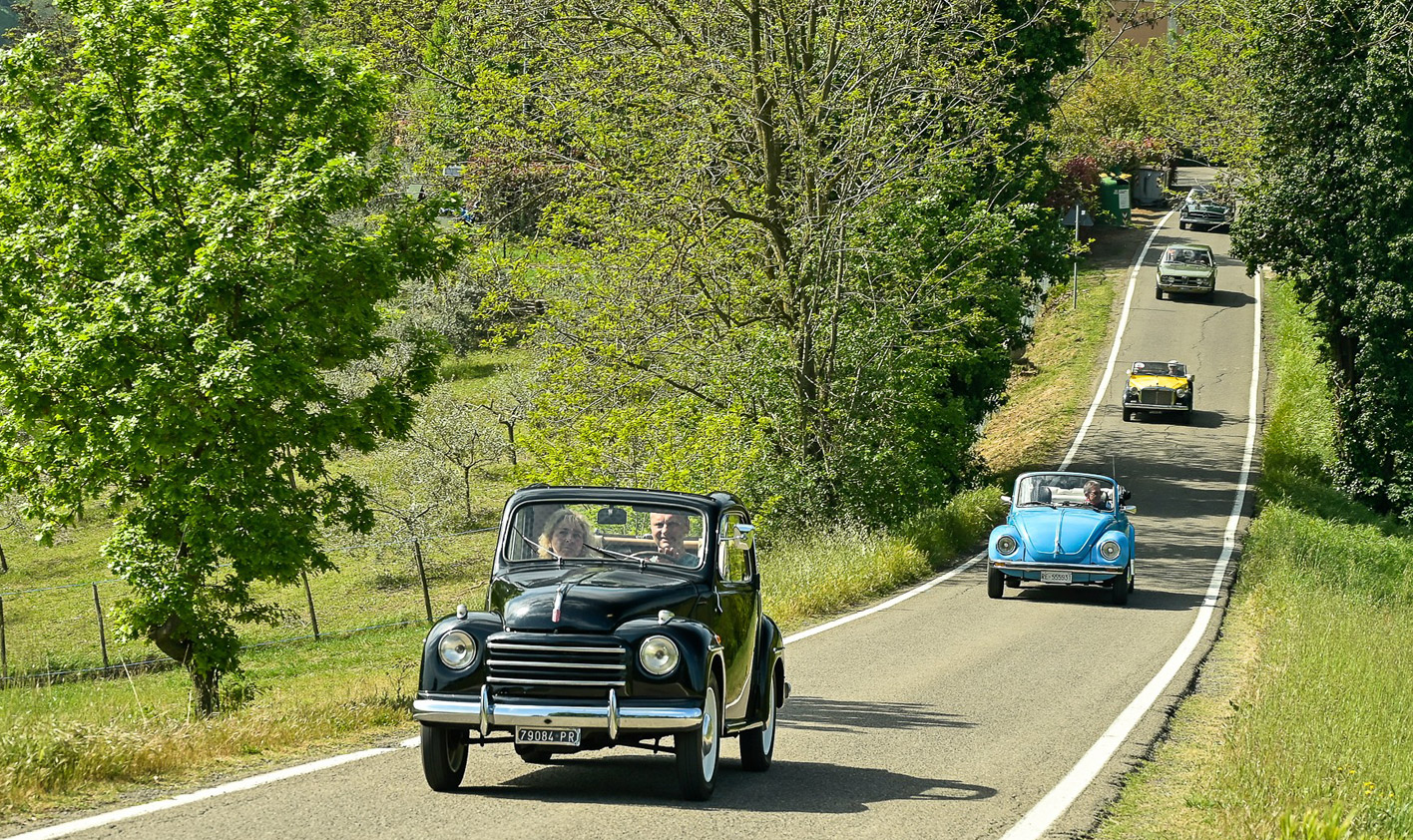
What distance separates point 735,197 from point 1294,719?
52.5 ft

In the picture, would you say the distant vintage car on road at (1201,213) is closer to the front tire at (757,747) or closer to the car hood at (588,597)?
the front tire at (757,747)

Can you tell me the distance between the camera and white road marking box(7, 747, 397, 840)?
21.4 ft

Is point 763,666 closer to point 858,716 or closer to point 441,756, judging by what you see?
point 858,716

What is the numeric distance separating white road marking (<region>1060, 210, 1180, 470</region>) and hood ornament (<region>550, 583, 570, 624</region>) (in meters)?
32.3

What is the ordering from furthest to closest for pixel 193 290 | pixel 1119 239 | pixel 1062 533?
pixel 1119 239, pixel 1062 533, pixel 193 290

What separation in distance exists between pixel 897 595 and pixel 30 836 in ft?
50.9

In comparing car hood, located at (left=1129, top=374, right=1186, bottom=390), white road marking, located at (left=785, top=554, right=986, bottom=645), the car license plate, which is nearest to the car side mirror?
the car license plate

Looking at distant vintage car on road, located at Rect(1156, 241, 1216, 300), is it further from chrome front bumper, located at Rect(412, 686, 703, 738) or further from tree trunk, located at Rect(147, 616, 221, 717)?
chrome front bumper, located at Rect(412, 686, 703, 738)

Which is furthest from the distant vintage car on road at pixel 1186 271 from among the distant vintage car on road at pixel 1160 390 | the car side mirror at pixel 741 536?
the car side mirror at pixel 741 536

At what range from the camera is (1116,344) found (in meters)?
54.0

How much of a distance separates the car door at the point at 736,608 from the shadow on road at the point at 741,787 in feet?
1.64

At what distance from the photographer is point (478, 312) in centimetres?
2205

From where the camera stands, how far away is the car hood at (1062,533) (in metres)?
20.3

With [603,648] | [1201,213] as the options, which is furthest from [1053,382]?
[603,648]
